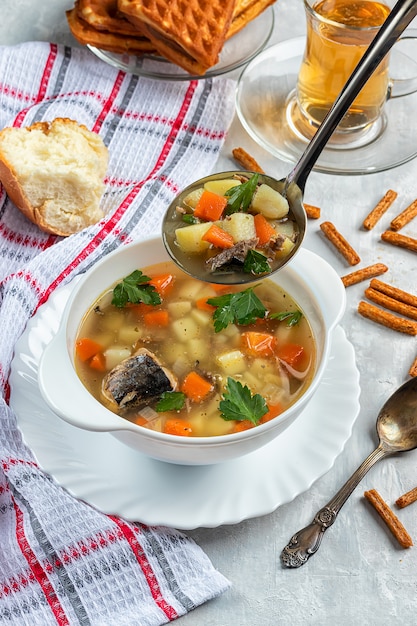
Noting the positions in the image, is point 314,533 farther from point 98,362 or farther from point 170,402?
point 98,362

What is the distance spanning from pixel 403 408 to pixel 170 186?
3.83ft

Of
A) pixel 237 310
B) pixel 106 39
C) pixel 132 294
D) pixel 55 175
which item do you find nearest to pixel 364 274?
pixel 237 310

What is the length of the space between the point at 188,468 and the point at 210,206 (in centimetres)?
70

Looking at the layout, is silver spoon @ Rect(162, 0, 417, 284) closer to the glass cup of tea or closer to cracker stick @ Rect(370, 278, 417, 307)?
the glass cup of tea

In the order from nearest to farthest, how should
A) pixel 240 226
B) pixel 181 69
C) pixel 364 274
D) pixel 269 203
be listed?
pixel 240 226 → pixel 269 203 → pixel 364 274 → pixel 181 69

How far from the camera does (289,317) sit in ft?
7.77

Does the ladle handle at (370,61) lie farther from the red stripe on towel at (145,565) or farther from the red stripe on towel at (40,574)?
the red stripe on towel at (40,574)

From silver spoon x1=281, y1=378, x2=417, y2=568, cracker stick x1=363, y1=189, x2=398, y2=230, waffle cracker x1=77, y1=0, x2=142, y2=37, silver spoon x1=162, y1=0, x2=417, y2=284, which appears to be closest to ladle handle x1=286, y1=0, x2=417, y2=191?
silver spoon x1=162, y1=0, x2=417, y2=284

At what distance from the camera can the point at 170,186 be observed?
9.95 feet

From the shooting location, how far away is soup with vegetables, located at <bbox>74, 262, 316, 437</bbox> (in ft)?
7.09

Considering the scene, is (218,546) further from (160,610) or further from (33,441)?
(33,441)

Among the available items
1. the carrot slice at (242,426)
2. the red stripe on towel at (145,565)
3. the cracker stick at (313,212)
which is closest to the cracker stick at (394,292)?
the cracker stick at (313,212)

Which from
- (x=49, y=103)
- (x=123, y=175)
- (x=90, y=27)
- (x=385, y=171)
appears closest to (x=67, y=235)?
(x=123, y=175)

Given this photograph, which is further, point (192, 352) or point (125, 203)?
point (125, 203)
